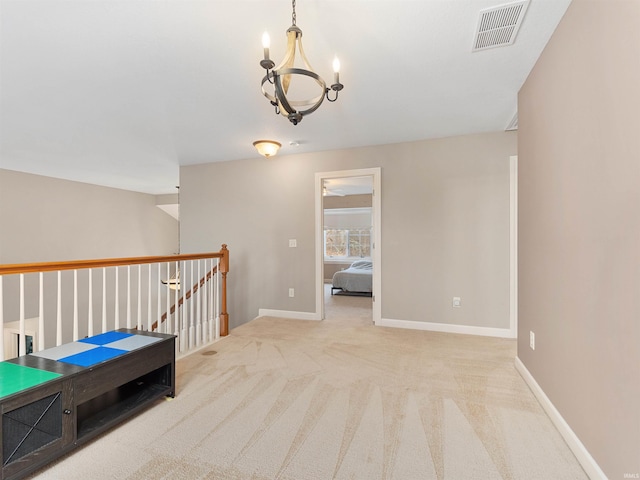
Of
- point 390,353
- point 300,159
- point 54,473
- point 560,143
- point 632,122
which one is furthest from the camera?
point 300,159

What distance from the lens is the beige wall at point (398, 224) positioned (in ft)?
11.9

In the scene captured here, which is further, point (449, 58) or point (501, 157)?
point (501, 157)

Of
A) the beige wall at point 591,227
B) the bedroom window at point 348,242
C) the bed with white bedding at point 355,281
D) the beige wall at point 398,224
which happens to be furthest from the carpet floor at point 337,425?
the bedroom window at point 348,242

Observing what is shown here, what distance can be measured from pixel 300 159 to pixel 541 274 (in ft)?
10.9

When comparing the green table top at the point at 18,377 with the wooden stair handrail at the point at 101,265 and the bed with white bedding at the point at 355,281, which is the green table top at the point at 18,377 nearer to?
the wooden stair handrail at the point at 101,265

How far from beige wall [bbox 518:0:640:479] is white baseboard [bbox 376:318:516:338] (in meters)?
1.45

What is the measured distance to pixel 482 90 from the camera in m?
2.62

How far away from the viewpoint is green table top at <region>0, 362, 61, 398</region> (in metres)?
1.41

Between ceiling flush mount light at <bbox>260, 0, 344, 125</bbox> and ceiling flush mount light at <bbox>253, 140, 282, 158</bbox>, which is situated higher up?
ceiling flush mount light at <bbox>253, 140, 282, 158</bbox>

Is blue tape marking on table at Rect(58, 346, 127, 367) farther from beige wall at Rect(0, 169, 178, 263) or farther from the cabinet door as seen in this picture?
beige wall at Rect(0, 169, 178, 263)

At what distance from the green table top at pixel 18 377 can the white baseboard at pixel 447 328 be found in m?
3.35

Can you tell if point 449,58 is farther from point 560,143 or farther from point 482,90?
point 560,143

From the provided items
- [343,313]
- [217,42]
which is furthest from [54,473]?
[343,313]

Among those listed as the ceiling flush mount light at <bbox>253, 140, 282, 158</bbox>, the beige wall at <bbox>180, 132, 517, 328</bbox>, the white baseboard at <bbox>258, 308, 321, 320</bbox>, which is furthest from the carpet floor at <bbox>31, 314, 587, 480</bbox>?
the ceiling flush mount light at <bbox>253, 140, 282, 158</bbox>
